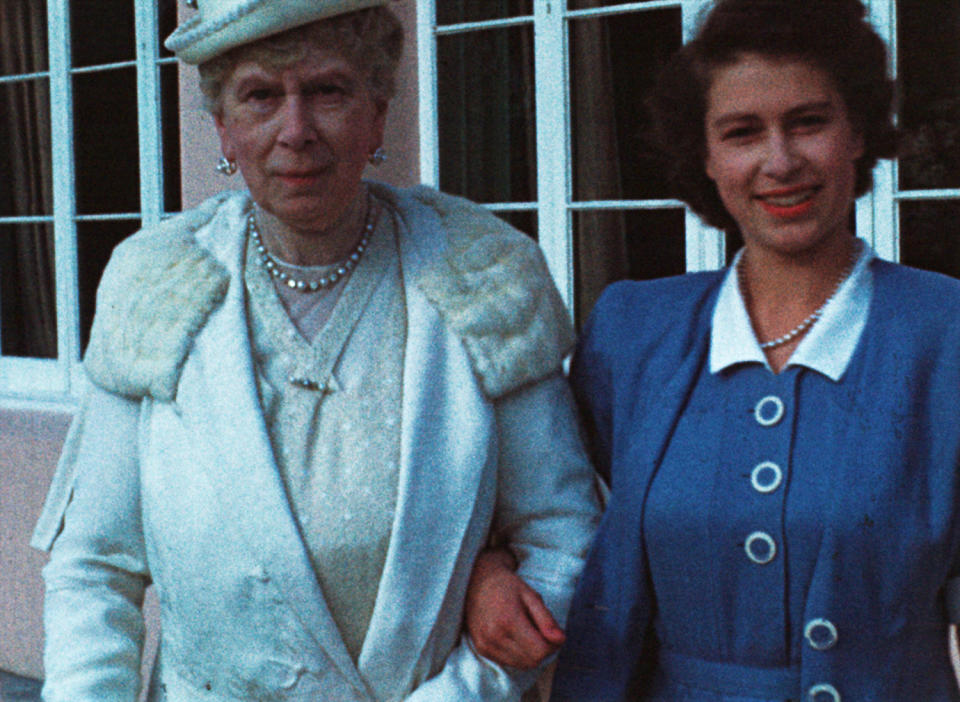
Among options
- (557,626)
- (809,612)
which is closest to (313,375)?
(557,626)

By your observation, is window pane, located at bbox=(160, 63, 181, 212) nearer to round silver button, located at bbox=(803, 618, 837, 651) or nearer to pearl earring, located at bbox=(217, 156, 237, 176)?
pearl earring, located at bbox=(217, 156, 237, 176)

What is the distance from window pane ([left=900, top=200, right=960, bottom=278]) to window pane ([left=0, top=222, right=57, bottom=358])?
12.2 ft

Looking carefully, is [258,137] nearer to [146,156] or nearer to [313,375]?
[313,375]

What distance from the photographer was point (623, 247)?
3949mm

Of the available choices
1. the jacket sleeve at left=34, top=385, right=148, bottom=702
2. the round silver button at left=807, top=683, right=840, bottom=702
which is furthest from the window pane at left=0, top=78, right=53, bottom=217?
the round silver button at left=807, top=683, right=840, bottom=702

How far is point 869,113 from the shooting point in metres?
1.79

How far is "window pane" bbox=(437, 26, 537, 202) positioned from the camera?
4.16 m

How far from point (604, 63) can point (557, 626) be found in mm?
2554

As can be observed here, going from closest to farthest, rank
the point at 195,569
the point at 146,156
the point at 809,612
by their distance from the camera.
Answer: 1. the point at 809,612
2. the point at 195,569
3. the point at 146,156

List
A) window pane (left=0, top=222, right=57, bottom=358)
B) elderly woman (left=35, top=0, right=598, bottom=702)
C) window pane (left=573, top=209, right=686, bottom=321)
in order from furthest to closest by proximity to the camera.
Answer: window pane (left=0, top=222, right=57, bottom=358)
window pane (left=573, top=209, right=686, bottom=321)
elderly woman (left=35, top=0, right=598, bottom=702)

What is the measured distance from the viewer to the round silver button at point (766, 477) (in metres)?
1.70

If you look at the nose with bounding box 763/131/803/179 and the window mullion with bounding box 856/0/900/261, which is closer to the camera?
the nose with bounding box 763/131/803/179

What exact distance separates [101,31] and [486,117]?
1913 mm

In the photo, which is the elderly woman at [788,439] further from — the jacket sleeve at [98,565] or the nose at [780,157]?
the jacket sleeve at [98,565]
